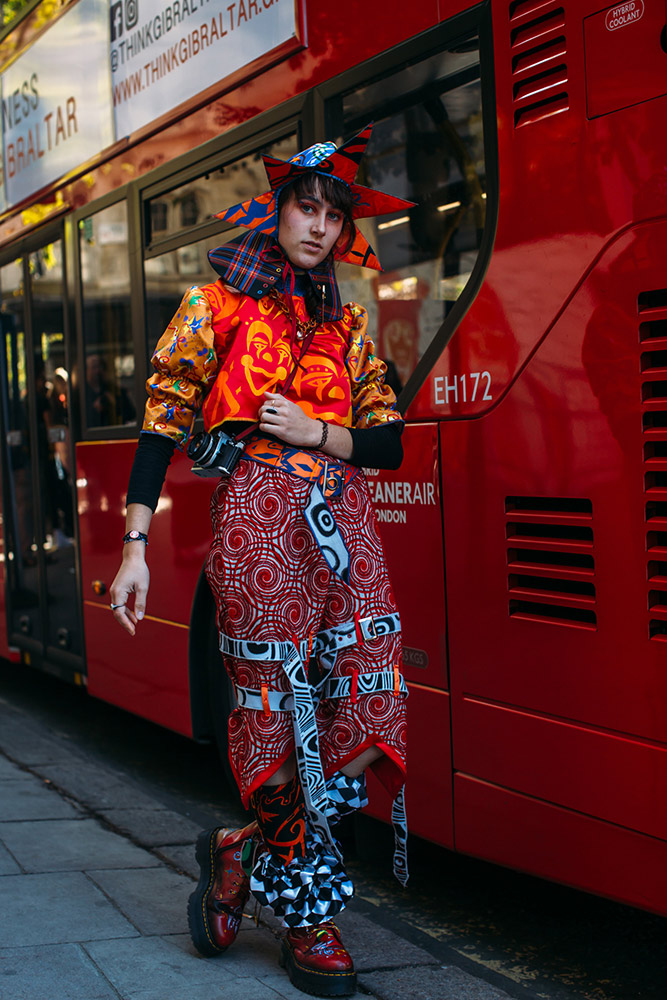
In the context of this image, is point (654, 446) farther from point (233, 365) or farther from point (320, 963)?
point (320, 963)

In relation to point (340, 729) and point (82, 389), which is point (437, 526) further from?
point (82, 389)

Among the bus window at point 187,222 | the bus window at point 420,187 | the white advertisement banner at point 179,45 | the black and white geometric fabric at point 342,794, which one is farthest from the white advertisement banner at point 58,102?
the black and white geometric fabric at point 342,794

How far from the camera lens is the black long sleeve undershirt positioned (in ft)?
8.73

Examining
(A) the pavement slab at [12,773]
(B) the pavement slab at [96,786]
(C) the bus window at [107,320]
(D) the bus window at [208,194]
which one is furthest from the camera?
(C) the bus window at [107,320]

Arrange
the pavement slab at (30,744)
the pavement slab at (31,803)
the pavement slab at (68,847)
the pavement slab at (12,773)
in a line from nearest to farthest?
the pavement slab at (68,847) < the pavement slab at (31,803) < the pavement slab at (12,773) < the pavement slab at (30,744)

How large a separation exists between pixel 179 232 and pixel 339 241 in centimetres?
187

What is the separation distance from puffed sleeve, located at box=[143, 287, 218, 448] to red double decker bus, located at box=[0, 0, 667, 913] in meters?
0.77

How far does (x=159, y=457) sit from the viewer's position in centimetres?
269

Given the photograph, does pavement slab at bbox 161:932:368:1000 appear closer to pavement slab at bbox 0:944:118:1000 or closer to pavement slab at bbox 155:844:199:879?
pavement slab at bbox 0:944:118:1000

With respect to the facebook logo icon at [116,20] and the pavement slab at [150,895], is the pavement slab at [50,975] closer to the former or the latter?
the pavement slab at [150,895]

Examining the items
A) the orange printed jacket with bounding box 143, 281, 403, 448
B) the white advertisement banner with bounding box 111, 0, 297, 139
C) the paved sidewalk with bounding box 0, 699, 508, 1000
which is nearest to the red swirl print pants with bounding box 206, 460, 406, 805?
the orange printed jacket with bounding box 143, 281, 403, 448

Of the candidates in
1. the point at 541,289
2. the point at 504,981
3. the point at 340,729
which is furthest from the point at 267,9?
the point at 504,981

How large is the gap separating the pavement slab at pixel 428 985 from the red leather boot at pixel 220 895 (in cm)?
35

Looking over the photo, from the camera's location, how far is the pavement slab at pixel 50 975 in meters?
2.65
